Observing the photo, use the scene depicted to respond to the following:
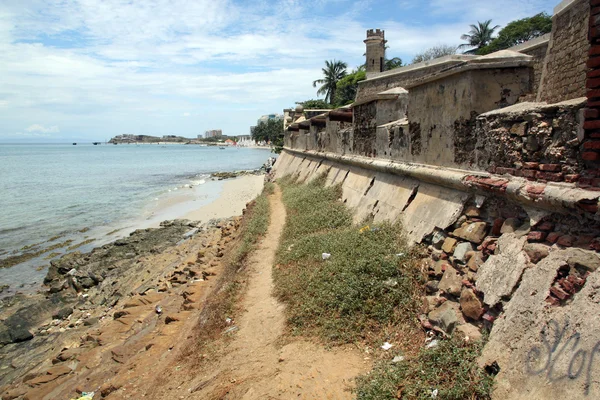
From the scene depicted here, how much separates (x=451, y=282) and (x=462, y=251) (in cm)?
38

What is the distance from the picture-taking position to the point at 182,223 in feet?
62.6

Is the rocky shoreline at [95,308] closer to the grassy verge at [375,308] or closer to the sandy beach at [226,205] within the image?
the grassy verge at [375,308]

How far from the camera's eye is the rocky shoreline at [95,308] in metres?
6.76

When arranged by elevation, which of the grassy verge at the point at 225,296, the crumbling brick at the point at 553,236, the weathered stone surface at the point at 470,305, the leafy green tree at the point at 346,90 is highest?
the leafy green tree at the point at 346,90

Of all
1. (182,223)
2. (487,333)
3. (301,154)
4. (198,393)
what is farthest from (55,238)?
(487,333)

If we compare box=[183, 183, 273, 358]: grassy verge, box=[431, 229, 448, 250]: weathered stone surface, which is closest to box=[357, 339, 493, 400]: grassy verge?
box=[431, 229, 448, 250]: weathered stone surface

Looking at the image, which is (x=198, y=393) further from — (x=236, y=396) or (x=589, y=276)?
(x=589, y=276)

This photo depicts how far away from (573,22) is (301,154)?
14232 mm

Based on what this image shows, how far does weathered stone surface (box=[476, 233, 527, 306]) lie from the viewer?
3.38 metres

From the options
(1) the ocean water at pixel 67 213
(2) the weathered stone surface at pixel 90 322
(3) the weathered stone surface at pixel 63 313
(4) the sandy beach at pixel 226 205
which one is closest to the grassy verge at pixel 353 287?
(2) the weathered stone surface at pixel 90 322

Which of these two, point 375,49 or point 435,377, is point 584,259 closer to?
point 435,377

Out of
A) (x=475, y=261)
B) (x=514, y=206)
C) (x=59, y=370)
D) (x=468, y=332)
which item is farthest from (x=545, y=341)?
→ (x=59, y=370)

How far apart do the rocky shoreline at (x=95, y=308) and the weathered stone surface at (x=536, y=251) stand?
18.1 feet

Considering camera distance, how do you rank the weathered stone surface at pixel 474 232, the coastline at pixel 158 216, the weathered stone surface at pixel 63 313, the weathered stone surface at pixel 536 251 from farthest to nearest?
the coastline at pixel 158 216, the weathered stone surface at pixel 63 313, the weathered stone surface at pixel 474 232, the weathered stone surface at pixel 536 251
